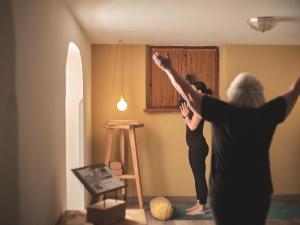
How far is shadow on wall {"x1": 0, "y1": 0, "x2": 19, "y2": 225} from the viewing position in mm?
1365

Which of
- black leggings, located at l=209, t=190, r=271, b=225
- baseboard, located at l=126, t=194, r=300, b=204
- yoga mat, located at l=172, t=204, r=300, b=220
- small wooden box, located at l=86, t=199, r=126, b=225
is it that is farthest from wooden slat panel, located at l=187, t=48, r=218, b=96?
black leggings, located at l=209, t=190, r=271, b=225

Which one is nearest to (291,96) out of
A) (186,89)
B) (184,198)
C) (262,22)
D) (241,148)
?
(241,148)

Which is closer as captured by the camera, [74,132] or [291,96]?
[291,96]

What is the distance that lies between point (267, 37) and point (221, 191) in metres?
2.89

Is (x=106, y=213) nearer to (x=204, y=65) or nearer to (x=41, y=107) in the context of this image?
(x=41, y=107)

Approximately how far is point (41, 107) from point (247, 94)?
1.01 m

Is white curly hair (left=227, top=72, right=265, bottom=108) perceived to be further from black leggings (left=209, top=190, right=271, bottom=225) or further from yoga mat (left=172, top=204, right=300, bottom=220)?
yoga mat (left=172, top=204, right=300, bottom=220)

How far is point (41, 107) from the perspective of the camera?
73.3 inches

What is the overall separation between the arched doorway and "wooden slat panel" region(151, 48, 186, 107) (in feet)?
3.98

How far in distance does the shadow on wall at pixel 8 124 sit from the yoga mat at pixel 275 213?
8.72 feet

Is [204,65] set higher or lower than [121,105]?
higher

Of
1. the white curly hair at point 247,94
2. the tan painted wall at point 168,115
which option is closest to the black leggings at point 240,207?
the white curly hair at point 247,94

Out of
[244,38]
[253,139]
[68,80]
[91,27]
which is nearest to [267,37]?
[244,38]

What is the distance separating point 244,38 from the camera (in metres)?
4.16
